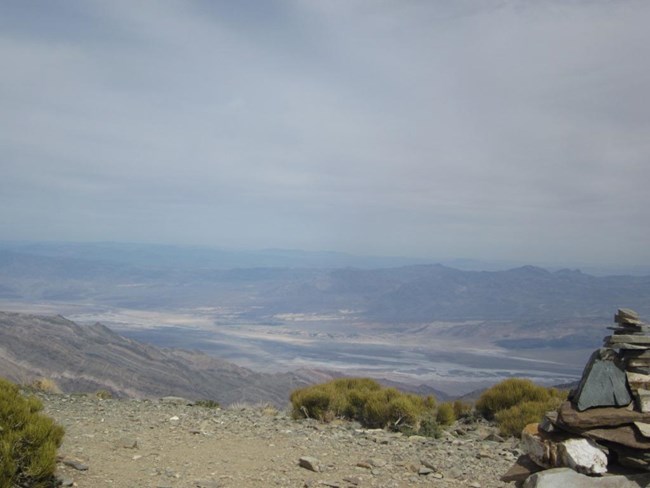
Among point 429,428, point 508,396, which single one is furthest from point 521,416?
point 429,428

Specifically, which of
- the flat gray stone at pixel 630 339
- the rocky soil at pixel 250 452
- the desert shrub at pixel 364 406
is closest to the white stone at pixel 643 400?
the flat gray stone at pixel 630 339

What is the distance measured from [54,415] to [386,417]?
29.0ft

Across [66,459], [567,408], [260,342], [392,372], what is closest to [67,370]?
[66,459]

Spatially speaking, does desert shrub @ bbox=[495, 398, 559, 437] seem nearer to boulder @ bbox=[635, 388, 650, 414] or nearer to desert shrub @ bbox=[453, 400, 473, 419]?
desert shrub @ bbox=[453, 400, 473, 419]

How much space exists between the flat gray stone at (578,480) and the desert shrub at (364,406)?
865cm

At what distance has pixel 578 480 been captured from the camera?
Result: 7.23m

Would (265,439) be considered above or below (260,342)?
above

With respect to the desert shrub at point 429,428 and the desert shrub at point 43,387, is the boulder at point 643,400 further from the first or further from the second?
the desert shrub at point 43,387

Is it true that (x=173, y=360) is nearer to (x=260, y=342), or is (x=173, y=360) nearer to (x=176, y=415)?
(x=176, y=415)

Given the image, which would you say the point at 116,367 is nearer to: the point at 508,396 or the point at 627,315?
the point at 508,396

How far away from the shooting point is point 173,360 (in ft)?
326

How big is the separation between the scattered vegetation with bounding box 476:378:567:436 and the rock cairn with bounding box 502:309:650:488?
8.02 meters

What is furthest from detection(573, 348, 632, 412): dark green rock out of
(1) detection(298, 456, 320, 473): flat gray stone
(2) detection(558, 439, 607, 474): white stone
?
(1) detection(298, 456, 320, 473): flat gray stone

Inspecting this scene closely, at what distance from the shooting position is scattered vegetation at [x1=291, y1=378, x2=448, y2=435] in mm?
16266
